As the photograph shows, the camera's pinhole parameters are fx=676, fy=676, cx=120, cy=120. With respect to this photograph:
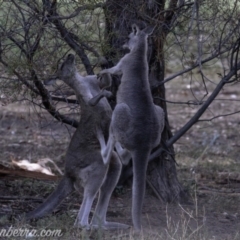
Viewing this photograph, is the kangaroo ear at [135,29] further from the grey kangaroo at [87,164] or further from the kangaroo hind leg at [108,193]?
the kangaroo hind leg at [108,193]

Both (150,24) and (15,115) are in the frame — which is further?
(15,115)

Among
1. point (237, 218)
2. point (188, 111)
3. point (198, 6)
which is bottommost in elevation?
point (237, 218)

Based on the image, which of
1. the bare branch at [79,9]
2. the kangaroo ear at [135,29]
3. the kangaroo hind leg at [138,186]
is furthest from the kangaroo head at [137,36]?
the kangaroo hind leg at [138,186]

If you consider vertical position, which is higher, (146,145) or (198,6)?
(198,6)

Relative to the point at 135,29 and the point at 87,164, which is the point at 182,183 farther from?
the point at 135,29

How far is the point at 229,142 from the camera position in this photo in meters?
10.7

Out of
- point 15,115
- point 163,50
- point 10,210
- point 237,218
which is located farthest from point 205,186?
point 15,115

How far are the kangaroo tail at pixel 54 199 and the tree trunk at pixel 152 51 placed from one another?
131 cm

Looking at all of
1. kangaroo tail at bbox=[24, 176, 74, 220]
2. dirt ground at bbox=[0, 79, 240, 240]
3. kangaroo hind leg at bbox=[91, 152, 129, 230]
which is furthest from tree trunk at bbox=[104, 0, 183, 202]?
kangaroo tail at bbox=[24, 176, 74, 220]

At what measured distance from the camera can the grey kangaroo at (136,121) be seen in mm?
5780

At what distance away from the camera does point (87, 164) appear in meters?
Answer: 6.13

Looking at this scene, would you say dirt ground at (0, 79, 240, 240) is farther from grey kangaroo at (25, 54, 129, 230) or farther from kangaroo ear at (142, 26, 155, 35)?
kangaroo ear at (142, 26, 155, 35)

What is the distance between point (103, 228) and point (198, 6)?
220 centimetres

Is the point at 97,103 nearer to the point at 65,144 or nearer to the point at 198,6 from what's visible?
the point at 198,6
